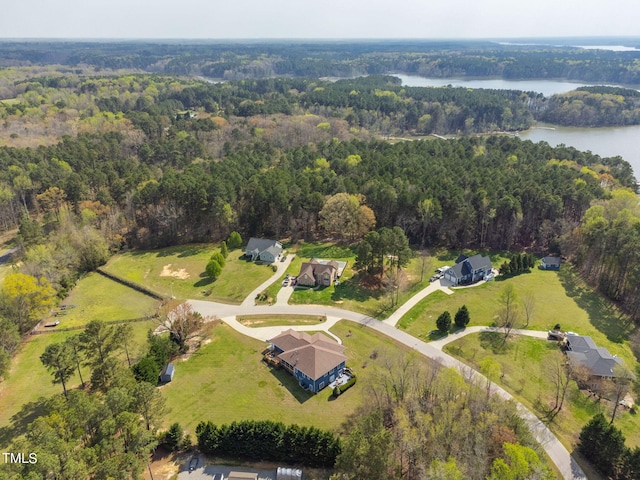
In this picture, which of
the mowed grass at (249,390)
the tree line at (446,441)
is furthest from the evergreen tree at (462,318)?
the tree line at (446,441)

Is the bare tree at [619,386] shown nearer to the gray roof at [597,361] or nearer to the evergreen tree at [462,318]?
the gray roof at [597,361]

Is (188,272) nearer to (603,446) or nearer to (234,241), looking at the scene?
(234,241)

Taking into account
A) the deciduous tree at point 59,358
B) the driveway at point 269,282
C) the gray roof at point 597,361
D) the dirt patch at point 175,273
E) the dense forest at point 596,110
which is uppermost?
the dense forest at point 596,110

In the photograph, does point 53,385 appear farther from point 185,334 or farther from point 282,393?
point 282,393

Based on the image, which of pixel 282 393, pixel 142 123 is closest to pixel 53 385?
pixel 282 393

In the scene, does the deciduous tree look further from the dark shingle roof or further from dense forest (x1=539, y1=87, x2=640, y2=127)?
dense forest (x1=539, y1=87, x2=640, y2=127)

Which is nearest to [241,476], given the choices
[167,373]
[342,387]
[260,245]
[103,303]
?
[342,387]
